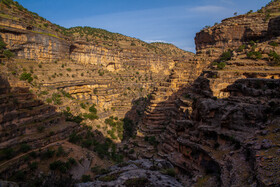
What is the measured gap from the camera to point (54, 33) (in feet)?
111

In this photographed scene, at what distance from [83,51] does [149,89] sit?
19.0m

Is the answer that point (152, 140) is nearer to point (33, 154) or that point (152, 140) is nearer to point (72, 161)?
point (72, 161)

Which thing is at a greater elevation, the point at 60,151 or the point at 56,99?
the point at 56,99

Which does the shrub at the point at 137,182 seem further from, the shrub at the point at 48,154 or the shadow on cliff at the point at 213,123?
the shrub at the point at 48,154

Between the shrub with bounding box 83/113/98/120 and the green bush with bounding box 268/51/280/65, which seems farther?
the shrub with bounding box 83/113/98/120

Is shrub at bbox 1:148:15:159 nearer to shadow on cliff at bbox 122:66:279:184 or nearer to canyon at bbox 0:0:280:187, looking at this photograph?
canyon at bbox 0:0:280:187

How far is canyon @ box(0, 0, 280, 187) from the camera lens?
1145 centimetres

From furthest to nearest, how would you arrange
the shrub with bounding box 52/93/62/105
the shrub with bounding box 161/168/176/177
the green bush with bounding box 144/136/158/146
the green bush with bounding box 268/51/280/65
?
the shrub with bounding box 52/93/62/105
the green bush with bounding box 144/136/158/146
the green bush with bounding box 268/51/280/65
the shrub with bounding box 161/168/176/177

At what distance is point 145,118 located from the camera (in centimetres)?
2552

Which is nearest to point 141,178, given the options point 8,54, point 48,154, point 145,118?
point 48,154

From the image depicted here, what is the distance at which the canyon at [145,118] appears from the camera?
11.5m

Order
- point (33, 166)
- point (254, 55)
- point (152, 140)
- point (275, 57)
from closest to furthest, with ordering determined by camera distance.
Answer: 1. point (33, 166)
2. point (275, 57)
3. point (254, 55)
4. point (152, 140)

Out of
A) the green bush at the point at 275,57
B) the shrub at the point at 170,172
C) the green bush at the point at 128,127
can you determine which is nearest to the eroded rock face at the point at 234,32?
the green bush at the point at 275,57

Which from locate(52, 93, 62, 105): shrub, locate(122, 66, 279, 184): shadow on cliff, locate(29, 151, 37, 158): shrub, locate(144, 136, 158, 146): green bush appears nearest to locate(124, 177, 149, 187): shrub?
locate(122, 66, 279, 184): shadow on cliff
